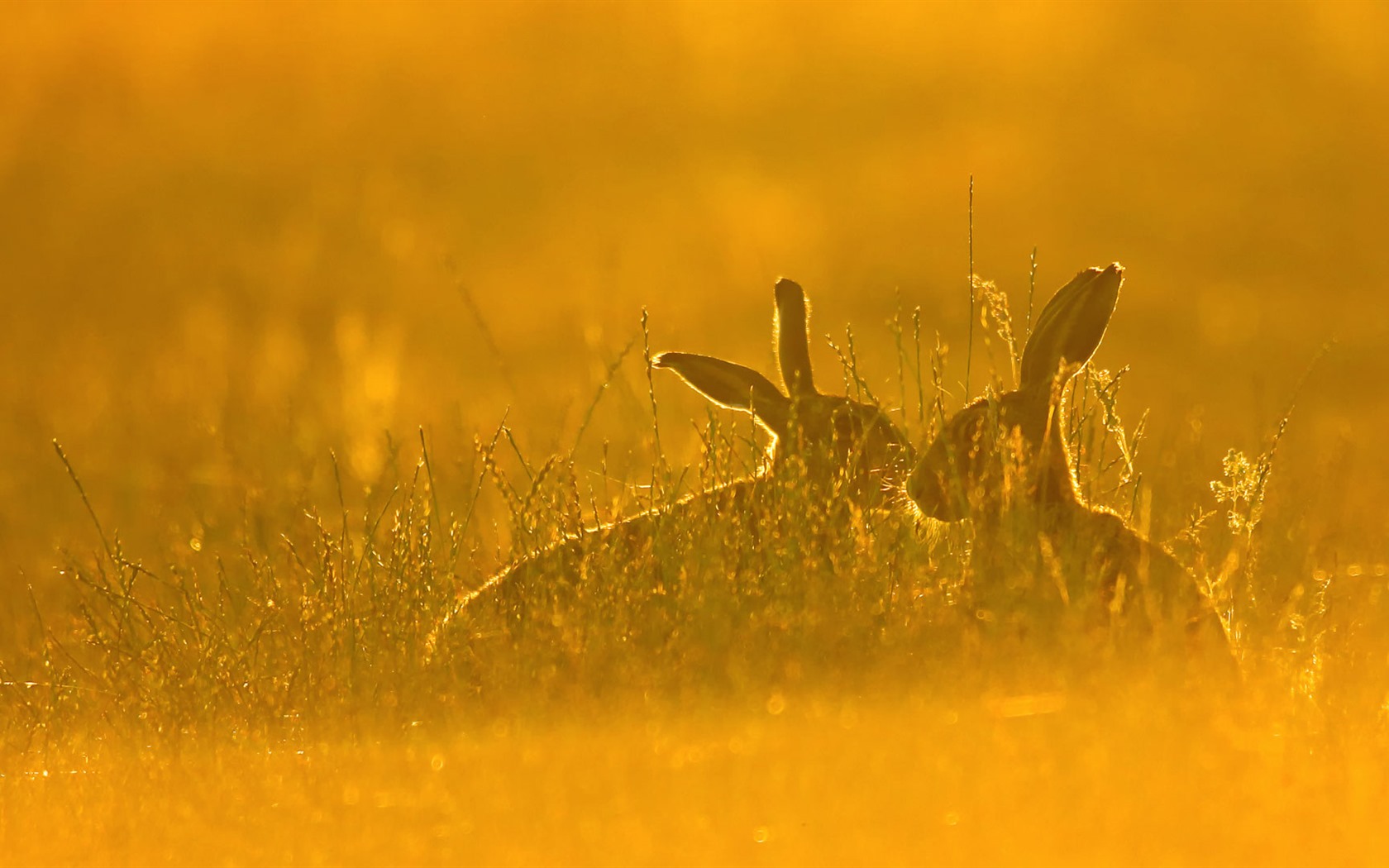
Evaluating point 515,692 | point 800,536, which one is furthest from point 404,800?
point 800,536

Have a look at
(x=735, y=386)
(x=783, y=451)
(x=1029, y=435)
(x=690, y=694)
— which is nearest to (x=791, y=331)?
(x=735, y=386)

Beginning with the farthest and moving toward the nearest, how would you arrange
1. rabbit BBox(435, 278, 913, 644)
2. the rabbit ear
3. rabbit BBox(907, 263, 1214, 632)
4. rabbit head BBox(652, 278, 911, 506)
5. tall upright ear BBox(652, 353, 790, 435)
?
the rabbit ear < tall upright ear BBox(652, 353, 790, 435) < rabbit head BBox(652, 278, 911, 506) < rabbit BBox(435, 278, 913, 644) < rabbit BBox(907, 263, 1214, 632)

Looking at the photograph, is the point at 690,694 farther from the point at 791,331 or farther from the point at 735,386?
the point at 791,331

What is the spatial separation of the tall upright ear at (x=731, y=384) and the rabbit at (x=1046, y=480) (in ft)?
1.53

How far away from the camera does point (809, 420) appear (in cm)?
506

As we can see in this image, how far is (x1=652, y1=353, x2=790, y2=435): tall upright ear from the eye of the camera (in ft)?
16.6

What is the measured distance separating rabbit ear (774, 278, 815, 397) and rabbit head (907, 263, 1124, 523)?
55 centimetres

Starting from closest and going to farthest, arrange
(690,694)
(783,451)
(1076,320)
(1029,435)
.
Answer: (690,694) → (1076,320) → (1029,435) → (783,451)

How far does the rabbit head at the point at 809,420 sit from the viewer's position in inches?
195

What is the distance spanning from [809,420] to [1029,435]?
2.03ft

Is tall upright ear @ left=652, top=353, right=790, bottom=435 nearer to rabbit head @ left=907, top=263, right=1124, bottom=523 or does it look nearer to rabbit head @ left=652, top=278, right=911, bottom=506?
rabbit head @ left=652, top=278, right=911, bottom=506

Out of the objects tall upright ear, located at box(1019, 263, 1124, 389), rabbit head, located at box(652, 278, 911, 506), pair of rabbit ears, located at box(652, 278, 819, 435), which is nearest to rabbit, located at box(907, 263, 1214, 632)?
tall upright ear, located at box(1019, 263, 1124, 389)

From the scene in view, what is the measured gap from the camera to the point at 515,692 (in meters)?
4.17

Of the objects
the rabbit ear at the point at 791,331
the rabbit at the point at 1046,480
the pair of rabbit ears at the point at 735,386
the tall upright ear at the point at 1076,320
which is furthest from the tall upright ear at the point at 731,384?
the tall upright ear at the point at 1076,320
